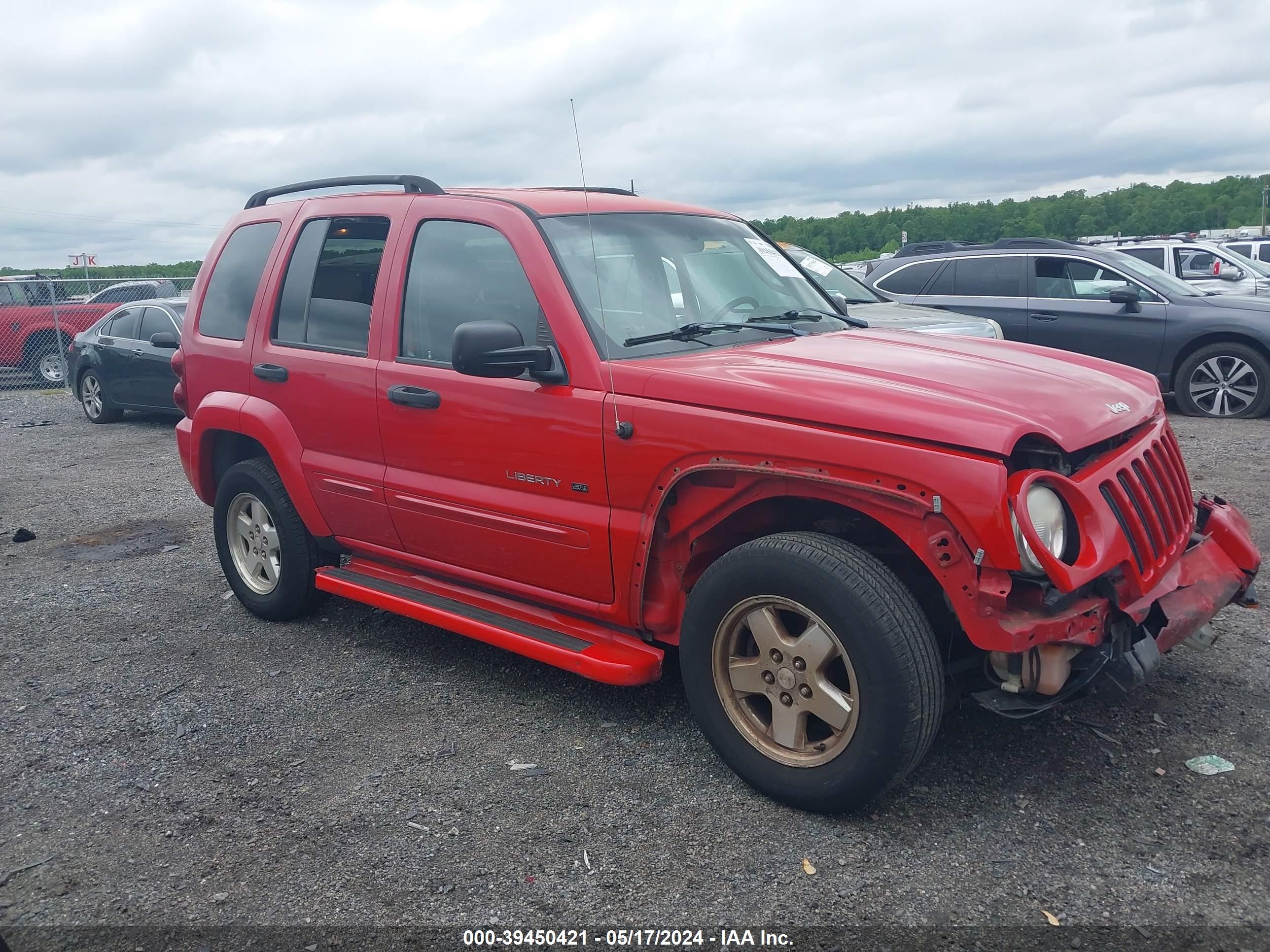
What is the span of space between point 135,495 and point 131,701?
4872mm

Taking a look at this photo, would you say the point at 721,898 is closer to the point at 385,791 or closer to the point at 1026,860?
the point at 1026,860

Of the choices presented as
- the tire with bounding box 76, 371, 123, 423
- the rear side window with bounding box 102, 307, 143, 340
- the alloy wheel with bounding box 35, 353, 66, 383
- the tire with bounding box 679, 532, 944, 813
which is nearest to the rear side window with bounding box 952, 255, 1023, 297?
the tire with bounding box 679, 532, 944, 813

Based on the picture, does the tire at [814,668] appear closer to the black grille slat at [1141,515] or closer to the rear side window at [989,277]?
the black grille slat at [1141,515]

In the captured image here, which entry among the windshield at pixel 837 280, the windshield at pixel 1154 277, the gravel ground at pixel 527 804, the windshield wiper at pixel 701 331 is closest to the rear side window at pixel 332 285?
the windshield wiper at pixel 701 331

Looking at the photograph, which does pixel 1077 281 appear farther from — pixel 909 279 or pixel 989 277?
pixel 909 279

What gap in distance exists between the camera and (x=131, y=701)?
4.46 m

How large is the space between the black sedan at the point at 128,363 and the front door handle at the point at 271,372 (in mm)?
7840

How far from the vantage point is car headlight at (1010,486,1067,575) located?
2.89m

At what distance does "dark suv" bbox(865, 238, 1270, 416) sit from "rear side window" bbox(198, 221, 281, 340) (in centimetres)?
772

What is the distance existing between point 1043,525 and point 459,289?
2398 mm

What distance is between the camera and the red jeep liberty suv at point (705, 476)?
10.0 ft

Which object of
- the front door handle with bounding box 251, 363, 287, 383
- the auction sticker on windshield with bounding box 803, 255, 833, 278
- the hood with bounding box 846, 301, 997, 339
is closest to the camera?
the front door handle with bounding box 251, 363, 287, 383

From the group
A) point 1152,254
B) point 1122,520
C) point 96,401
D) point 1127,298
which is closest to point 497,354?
point 1122,520

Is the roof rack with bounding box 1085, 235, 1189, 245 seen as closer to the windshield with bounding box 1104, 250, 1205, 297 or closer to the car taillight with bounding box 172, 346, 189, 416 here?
the windshield with bounding box 1104, 250, 1205, 297
